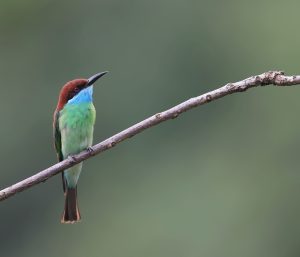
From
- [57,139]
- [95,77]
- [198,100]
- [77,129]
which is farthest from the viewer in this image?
[57,139]

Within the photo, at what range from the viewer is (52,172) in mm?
3635

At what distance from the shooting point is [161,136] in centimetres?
1675

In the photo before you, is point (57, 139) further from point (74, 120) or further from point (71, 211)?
point (71, 211)

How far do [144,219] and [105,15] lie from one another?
4339mm

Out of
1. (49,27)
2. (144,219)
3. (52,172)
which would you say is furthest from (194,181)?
(52,172)

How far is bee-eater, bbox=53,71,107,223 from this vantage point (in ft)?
16.2

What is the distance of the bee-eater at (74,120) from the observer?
495 cm

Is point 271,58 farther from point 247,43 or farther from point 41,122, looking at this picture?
point 41,122

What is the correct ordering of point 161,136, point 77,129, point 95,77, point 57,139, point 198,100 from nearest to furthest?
1. point 198,100
2. point 95,77
3. point 77,129
4. point 57,139
5. point 161,136

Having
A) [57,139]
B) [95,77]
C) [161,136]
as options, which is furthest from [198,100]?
[161,136]

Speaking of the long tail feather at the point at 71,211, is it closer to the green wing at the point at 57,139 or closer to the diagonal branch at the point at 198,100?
the green wing at the point at 57,139

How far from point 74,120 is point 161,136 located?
11.8m

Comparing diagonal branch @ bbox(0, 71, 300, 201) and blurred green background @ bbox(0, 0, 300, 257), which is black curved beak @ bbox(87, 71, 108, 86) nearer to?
diagonal branch @ bbox(0, 71, 300, 201)

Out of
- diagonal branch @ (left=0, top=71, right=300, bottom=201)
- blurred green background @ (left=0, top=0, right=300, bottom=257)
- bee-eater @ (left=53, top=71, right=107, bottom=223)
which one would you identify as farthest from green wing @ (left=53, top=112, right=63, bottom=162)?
blurred green background @ (left=0, top=0, right=300, bottom=257)
